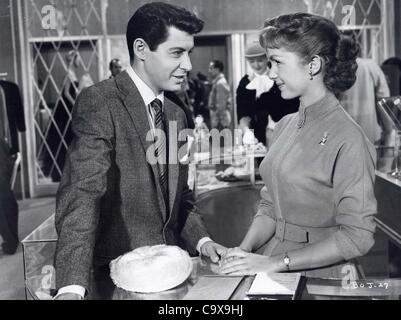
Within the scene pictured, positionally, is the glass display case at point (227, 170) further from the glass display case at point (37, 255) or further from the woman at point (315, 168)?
the woman at point (315, 168)

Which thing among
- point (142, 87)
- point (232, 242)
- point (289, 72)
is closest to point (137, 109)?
point (142, 87)

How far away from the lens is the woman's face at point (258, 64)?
2135mm

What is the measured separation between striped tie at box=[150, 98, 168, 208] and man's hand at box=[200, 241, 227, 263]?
0.16 metres

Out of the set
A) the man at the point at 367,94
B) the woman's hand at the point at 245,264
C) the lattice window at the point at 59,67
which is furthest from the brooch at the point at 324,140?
the lattice window at the point at 59,67

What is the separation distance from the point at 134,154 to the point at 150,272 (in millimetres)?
354

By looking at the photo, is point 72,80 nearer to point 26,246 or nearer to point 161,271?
point 26,246

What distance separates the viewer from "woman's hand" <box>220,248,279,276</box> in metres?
1.13

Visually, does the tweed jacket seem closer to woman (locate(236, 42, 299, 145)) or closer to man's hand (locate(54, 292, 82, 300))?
man's hand (locate(54, 292, 82, 300))

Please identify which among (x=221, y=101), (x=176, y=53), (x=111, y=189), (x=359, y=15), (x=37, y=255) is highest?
(x=359, y=15)

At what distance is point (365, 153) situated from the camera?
1193mm

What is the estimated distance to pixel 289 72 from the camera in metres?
1.30

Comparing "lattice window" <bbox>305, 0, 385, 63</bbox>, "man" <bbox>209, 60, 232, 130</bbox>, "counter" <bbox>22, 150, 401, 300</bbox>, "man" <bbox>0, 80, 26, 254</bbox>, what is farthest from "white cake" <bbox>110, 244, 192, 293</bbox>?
"man" <bbox>0, 80, 26, 254</bbox>

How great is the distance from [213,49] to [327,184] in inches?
42.8

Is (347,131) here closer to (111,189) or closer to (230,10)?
(111,189)
